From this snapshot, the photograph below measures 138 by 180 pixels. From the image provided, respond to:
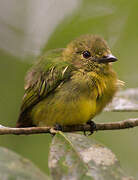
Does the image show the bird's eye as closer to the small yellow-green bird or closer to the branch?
the small yellow-green bird

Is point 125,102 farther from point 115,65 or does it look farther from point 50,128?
point 115,65

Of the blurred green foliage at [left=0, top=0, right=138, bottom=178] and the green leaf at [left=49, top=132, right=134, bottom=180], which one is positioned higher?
the blurred green foliage at [left=0, top=0, right=138, bottom=178]

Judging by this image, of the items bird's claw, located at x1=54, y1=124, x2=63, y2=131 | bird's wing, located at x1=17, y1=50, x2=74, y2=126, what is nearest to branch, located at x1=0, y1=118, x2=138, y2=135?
bird's claw, located at x1=54, y1=124, x2=63, y2=131

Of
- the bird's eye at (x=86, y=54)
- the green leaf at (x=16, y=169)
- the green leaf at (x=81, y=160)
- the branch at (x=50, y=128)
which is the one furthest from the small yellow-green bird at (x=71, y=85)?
the green leaf at (x=16, y=169)

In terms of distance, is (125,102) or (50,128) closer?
(50,128)

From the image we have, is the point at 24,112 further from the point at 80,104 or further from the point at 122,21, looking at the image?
the point at 122,21

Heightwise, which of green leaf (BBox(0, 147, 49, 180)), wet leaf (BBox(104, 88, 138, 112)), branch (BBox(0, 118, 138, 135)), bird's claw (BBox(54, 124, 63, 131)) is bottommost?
green leaf (BBox(0, 147, 49, 180))

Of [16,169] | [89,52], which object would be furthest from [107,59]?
[16,169]
